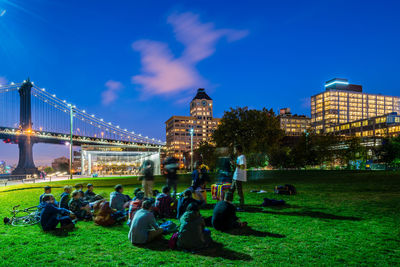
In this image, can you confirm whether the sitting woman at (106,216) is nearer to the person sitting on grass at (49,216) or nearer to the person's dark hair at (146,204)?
the person sitting on grass at (49,216)

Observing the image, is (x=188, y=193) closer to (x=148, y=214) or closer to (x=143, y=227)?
(x=148, y=214)

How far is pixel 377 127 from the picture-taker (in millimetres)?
126938

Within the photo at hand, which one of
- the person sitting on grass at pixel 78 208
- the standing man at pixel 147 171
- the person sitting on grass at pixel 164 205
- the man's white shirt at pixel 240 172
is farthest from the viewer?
the man's white shirt at pixel 240 172

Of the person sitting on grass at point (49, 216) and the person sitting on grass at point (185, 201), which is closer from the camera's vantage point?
the person sitting on grass at point (49, 216)

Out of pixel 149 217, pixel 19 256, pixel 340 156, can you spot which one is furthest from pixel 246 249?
pixel 340 156

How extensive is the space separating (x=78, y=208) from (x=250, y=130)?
32.4 meters

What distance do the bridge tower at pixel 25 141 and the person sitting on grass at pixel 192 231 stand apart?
6052cm

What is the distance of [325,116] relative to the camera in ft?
595

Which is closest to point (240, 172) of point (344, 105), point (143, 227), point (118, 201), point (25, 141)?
point (143, 227)

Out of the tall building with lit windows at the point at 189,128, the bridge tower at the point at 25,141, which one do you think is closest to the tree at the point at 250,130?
the bridge tower at the point at 25,141

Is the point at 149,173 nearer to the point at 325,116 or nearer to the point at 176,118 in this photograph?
the point at 176,118

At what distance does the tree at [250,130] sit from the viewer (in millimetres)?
39406

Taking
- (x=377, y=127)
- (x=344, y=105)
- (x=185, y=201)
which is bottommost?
(x=185, y=201)

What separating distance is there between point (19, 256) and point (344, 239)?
7985 mm
